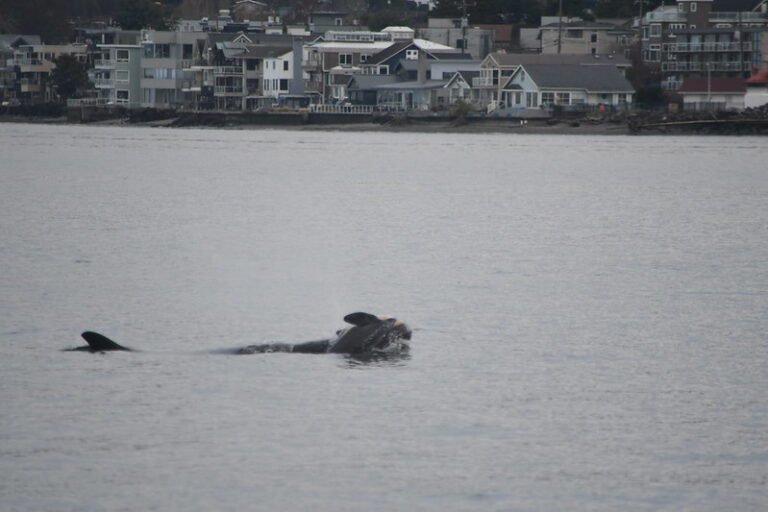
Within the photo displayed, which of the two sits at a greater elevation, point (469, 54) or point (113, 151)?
point (469, 54)

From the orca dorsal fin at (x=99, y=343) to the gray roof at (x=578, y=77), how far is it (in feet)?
341

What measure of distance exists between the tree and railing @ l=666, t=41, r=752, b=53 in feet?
223

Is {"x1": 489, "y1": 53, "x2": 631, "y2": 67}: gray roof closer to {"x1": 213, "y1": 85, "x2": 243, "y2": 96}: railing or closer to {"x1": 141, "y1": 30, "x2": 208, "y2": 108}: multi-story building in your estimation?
{"x1": 213, "y1": 85, "x2": 243, "y2": 96}: railing

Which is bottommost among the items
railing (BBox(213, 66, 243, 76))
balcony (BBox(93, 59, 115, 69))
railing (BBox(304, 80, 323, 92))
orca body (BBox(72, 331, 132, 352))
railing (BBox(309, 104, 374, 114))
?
orca body (BBox(72, 331, 132, 352))

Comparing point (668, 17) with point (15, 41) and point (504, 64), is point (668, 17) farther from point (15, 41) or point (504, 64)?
point (15, 41)

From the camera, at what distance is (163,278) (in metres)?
33.0

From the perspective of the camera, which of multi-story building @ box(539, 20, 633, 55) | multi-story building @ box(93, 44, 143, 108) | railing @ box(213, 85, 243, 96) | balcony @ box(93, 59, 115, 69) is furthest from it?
balcony @ box(93, 59, 115, 69)

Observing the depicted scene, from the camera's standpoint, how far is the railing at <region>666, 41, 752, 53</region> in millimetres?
130875

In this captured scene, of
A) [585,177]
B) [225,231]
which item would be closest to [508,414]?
[225,231]

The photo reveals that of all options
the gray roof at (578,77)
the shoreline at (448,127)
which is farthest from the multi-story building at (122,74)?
the gray roof at (578,77)

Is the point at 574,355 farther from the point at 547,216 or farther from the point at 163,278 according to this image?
the point at 547,216

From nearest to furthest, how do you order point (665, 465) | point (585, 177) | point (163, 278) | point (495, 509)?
1. point (495, 509)
2. point (665, 465)
3. point (163, 278)
4. point (585, 177)

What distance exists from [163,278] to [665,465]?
18518mm

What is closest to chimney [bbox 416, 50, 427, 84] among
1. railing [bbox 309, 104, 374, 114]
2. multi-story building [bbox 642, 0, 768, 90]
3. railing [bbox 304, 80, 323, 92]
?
railing [bbox 309, 104, 374, 114]
